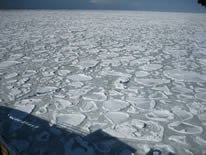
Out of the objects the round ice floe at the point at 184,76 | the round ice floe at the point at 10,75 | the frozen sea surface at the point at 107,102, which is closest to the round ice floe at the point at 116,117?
the frozen sea surface at the point at 107,102

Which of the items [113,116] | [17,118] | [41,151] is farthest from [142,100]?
[17,118]

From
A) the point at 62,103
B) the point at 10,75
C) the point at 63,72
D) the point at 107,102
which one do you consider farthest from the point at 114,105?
the point at 10,75

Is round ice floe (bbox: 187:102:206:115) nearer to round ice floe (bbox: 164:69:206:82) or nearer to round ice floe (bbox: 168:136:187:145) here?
round ice floe (bbox: 168:136:187:145)

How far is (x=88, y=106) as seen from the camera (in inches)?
57.9

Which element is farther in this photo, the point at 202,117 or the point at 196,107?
the point at 196,107

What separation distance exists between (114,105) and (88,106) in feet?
0.75

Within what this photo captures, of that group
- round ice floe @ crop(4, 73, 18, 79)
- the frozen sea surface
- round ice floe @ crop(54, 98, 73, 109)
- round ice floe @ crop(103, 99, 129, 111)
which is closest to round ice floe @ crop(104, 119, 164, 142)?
the frozen sea surface

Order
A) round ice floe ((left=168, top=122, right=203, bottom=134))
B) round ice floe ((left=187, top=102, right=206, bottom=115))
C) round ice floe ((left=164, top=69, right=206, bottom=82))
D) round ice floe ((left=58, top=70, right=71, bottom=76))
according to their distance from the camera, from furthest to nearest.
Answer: round ice floe ((left=58, top=70, right=71, bottom=76)), round ice floe ((left=164, top=69, right=206, bottom=82)), round ice floe ((left=187, top=102, right=206, bottom=115)), round ice floe ((left=168, top=122, right=203, bottom=134))

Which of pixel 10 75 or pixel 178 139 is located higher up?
pixel 178 139

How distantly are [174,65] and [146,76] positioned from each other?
67 cm

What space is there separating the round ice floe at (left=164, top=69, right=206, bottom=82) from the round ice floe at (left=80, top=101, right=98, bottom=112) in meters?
1.10

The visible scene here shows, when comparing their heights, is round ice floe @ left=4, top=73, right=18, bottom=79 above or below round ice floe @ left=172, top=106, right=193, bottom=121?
below

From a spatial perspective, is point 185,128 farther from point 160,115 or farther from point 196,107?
point 196,107

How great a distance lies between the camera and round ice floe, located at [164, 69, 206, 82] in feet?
6.51
